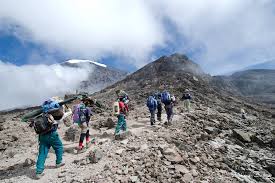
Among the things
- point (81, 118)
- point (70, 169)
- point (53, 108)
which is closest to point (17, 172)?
point (70, 169)

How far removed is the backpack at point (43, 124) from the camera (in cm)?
798

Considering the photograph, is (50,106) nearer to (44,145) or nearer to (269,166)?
(44,145)

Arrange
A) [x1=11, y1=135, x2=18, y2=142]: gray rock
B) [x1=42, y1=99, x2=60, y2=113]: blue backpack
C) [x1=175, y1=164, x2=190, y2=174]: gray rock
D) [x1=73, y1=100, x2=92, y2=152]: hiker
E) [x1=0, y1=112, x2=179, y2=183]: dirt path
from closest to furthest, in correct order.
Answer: [x1=0, y1=112, x2=179, y2=183]: dirt path → [x1=42, y1=99, x2=60, y2=113]: blue backpack → [x1=175, y1=164, x2=190, y2=174]: gray rock → [x1=73, y1=100, x2=92, y2=152]: hiker → [x1=11, y1=135, x2=18, y2=142]: gray rock

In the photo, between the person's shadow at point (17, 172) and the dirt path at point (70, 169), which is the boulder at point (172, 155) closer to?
the dirt path at point (70, 169)

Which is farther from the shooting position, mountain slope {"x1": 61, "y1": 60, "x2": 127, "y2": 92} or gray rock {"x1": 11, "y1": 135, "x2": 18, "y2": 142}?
mountain slope {"x1": 61, "y1": 60, "x2": 127, "y2": 92}

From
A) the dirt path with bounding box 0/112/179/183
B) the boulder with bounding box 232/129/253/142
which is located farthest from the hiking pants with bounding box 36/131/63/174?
the boulder with bounding box 232/129/253/142

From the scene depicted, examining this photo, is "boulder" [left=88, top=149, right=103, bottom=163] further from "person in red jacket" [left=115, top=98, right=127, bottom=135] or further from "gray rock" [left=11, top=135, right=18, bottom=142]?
"gray rock" [left=11, top=135, right=18, bottom=142]

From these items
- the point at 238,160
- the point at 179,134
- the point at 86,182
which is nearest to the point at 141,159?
the point at 86,182

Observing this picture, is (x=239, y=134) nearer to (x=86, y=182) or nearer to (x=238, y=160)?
(x=238, y=160)

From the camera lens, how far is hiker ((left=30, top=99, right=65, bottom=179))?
26.2 ft

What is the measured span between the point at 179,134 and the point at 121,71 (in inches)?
4090

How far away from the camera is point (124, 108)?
11.4 meters

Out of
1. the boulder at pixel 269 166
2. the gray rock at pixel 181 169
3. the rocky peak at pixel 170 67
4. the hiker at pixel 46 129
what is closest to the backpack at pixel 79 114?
the hiker at pixel 46 129

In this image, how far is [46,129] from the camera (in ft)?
26.5
